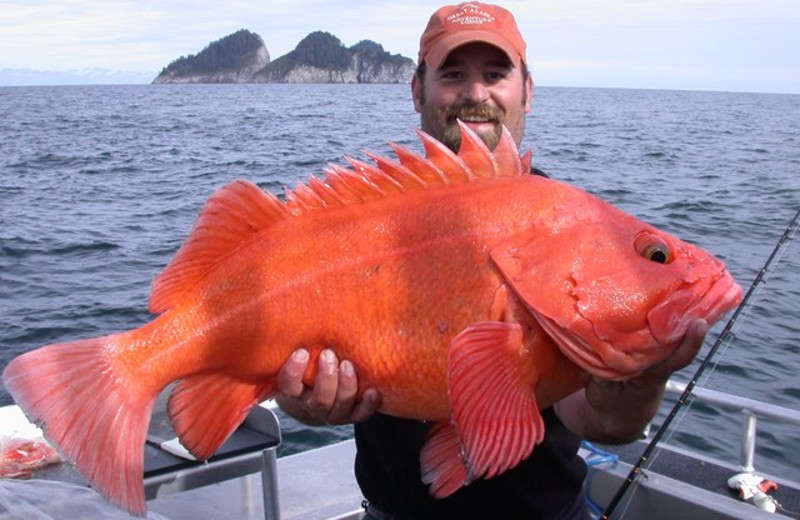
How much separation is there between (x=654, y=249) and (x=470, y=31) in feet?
5.70

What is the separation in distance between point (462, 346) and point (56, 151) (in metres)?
26.4

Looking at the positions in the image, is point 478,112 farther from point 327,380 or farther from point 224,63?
point 224,63

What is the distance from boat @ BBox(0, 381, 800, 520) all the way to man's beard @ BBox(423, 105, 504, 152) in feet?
5.32

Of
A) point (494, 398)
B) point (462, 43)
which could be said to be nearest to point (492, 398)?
A: point (494, 398)

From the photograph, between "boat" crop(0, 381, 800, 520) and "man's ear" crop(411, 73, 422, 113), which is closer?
"boat" crop(0, 381, 800, 520)

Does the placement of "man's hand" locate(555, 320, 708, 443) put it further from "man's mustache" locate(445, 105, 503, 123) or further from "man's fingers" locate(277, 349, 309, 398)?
"man's mustache" locate(445, 105, 503, 123)

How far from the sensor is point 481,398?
6.31ft

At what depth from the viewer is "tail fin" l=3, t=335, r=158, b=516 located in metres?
1.98

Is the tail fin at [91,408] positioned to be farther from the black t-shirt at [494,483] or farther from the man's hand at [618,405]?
the man's hand at [618,405]

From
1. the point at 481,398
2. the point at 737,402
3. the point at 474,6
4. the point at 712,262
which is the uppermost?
the point at 474,6

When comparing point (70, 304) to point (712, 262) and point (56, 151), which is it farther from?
point (56, 151)

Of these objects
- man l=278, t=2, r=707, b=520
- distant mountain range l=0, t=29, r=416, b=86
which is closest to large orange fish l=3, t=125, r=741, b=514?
man l=278, t=2, r=707, b=520

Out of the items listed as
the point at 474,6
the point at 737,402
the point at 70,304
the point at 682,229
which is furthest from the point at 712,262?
the point at 682,229

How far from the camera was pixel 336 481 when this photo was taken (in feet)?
15.5
